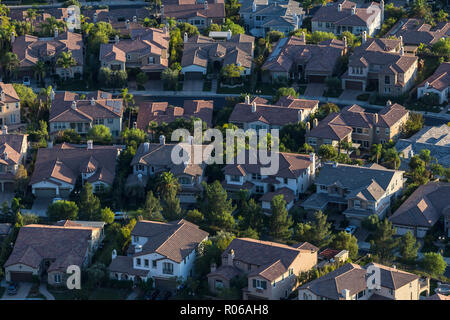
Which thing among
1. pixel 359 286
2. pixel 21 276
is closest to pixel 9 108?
pixel 21 276

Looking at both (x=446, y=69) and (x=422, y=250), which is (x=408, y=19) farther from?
(x=422, y=250)

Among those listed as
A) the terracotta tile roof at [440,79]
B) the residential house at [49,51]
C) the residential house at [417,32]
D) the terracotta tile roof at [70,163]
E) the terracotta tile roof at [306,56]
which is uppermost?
the terracotta tile roof at [440,79]

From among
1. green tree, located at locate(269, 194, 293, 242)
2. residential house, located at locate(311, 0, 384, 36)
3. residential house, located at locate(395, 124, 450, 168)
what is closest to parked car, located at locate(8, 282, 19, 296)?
green tree, located at locate(269, 194, 293, 242)

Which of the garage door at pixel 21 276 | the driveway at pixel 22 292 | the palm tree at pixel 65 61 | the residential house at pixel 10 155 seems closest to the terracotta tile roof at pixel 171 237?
the garage door at pixel 21 276

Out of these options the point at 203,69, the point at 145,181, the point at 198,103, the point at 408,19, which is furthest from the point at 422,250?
the point at 408,19

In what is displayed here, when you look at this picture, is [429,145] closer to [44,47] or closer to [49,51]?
[49,51]

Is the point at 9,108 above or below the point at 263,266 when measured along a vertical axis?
below

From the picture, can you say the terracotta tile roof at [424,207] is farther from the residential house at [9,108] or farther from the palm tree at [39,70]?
the palm tree at [39,70]

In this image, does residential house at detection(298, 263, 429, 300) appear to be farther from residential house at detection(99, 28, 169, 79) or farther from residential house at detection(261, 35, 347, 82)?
residential house at detection(99, 28, 169, 79)
